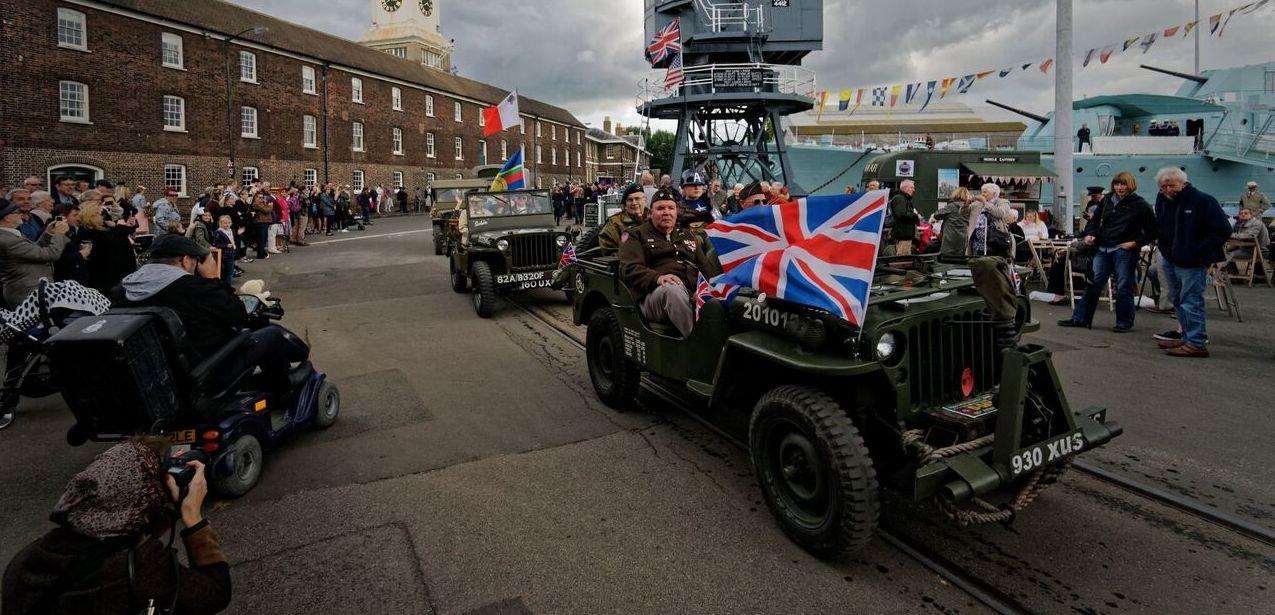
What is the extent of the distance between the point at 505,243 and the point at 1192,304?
8779mm

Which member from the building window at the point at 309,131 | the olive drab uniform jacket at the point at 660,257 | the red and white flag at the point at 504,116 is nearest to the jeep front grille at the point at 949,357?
the olive drab uniform jacket at the point at 660,257

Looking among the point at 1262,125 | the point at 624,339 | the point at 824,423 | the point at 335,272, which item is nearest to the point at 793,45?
the point at 1262,125

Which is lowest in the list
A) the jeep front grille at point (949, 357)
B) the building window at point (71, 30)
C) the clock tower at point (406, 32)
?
the jeep front grille at point (949, 357)

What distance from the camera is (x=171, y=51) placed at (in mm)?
30578

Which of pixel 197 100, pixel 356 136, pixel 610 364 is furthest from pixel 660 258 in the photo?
pixel 356 136

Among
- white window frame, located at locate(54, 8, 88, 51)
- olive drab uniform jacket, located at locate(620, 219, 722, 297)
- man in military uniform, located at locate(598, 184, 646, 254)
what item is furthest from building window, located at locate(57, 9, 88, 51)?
olive drab uniform jacket, located at locate(620, 219, 722, 297)

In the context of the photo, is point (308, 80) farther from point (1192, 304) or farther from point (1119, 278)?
point (1192, 304)

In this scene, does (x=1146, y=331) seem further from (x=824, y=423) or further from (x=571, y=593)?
(x=571, y=593)

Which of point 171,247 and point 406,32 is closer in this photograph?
point 171,247

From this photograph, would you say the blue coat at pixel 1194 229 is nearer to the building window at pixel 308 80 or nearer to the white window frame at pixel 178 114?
the white window frame at pixel 178 114

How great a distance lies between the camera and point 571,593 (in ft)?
10.3

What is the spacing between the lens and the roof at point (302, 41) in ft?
102

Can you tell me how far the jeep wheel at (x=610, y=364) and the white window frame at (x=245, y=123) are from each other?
117 ft

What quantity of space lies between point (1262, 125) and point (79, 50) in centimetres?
4614
